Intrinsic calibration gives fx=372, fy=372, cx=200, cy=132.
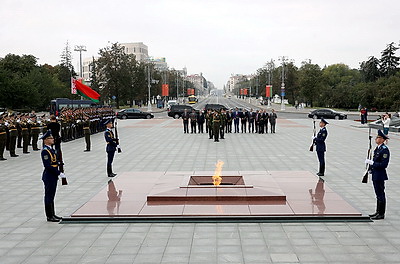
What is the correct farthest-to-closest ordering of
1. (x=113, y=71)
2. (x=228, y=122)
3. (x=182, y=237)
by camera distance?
(x=113, y=71) < (x=228, y=122) < (x=182, y=237)

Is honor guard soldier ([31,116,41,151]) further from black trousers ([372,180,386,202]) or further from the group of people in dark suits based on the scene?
black trousers ([372,180,386,202])

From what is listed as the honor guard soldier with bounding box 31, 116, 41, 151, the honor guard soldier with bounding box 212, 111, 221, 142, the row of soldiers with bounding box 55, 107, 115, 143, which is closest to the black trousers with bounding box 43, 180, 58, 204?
the row of soldiers with bounding box 55, 107, 115, 143

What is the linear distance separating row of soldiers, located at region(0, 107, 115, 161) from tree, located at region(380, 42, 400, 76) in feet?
219

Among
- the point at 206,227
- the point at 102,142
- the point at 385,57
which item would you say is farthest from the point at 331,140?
the point at 385,57

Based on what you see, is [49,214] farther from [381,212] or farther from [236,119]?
[236,119]

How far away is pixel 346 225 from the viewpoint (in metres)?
7.01

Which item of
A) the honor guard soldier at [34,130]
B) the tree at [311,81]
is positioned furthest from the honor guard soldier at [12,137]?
the tree at [311,81]

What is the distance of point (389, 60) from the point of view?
76375 mm

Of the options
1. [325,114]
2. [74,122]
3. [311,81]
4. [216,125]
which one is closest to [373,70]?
[311,81]

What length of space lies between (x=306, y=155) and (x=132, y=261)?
37.3 ft

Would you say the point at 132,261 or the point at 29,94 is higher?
the point at 29,94

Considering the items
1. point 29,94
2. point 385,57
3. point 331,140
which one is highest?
point 385,57

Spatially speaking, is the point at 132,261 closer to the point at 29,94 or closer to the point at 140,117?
the point at 140,117

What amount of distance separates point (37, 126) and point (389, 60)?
76467 millimetres
